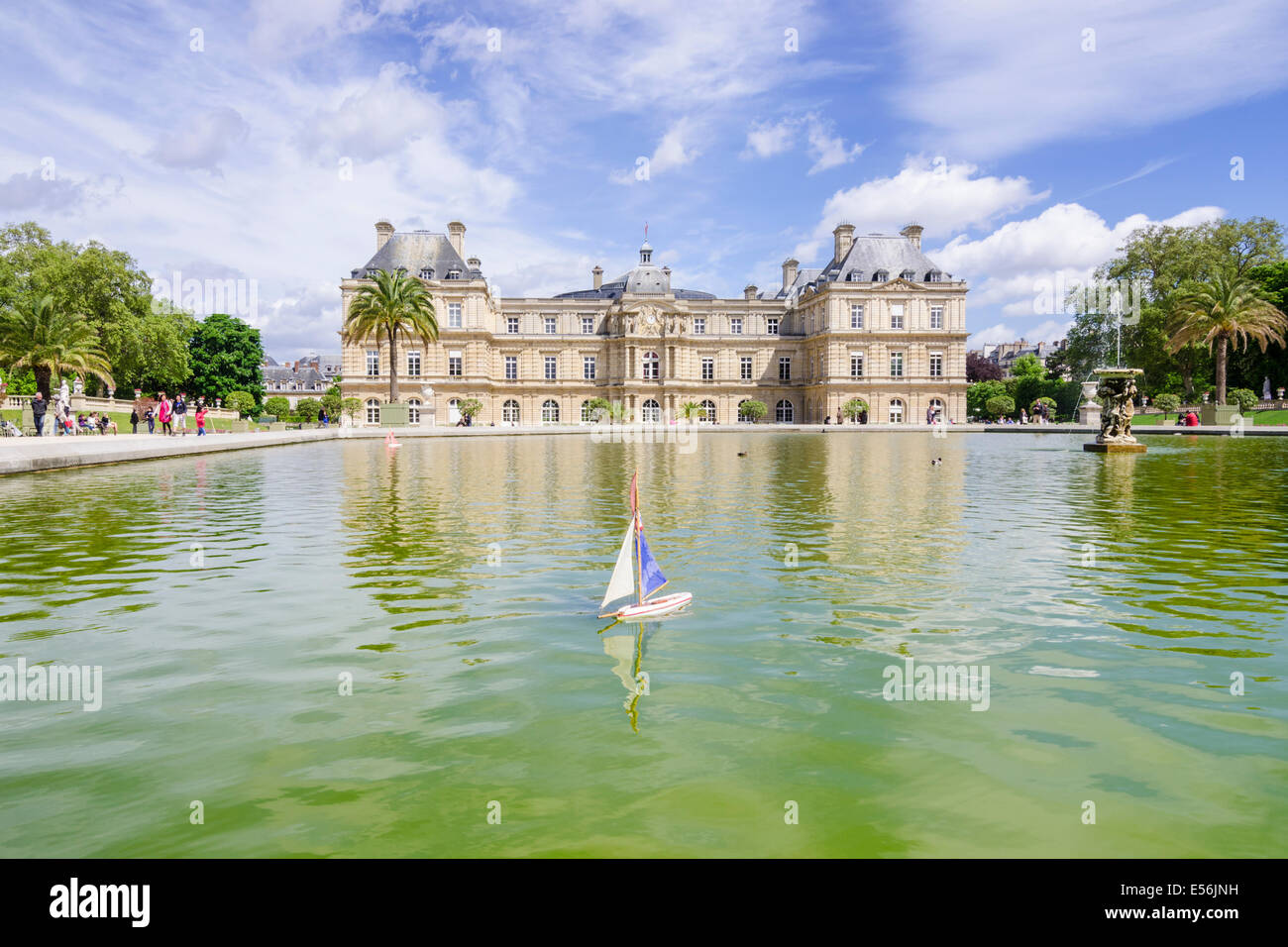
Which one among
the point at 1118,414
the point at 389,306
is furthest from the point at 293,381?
the point at 1118,414

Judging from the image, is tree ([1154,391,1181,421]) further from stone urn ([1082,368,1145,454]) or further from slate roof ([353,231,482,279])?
slate roof ([353,231,482,279])

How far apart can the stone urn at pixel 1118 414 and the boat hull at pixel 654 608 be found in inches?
1101

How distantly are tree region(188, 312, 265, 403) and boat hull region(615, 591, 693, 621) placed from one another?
87.2 m

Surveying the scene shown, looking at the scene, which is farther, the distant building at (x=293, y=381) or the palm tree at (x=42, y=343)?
the distant building at (x=293, y=381)

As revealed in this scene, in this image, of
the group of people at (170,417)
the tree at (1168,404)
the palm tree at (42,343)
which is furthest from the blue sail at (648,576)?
the tree at (1168,404)

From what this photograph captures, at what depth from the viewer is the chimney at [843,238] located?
79.4 m

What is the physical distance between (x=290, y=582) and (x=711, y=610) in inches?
180

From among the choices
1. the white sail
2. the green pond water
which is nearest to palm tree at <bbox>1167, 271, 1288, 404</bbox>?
the green pond water

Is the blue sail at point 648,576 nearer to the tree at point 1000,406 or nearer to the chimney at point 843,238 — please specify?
the tree at point 1000,406

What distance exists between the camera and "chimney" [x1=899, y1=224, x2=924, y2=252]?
3098 inches

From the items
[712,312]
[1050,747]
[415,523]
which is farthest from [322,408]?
[1050,747]

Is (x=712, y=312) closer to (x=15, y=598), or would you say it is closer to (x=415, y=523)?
(x=415, y=523)

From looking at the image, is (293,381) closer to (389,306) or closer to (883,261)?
(389,306)

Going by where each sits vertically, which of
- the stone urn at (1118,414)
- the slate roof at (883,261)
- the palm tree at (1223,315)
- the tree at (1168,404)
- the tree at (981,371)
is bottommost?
the stone urn at (1118,414)
